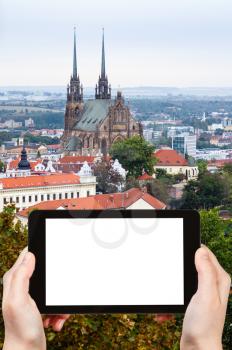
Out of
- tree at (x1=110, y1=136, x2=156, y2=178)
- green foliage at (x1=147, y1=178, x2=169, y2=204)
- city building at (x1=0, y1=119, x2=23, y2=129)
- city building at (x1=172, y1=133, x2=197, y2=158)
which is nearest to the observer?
green foliage at (x1=147, y1=178, x2=169, y2=204)

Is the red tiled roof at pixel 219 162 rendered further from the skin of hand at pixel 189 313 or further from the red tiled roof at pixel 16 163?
the skin of hand at pixel 189 313

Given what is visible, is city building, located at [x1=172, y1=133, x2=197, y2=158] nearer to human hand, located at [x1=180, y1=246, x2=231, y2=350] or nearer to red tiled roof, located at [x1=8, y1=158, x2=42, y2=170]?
red tiled roof, located at [x1=8, y1=158, x2=42, y2=170]

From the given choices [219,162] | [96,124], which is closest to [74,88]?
[219,162]

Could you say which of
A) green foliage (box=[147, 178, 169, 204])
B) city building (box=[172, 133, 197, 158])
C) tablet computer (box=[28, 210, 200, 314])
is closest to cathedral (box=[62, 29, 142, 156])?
city building (box=[172, 133, 197, 158])

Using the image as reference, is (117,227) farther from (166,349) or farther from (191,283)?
(166,349)

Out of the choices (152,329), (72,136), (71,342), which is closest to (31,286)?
(71,342)

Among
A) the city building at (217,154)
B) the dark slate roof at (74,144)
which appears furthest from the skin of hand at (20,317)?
the dark slate roof at (74,144)

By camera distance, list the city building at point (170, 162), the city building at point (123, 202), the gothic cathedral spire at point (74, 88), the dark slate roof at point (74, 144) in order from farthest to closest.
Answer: the dark slate roof at point (74, 144) → the city building at point (170, 162) → the gothic cathedral spire at point (74, 88) → the city building at point (123, 202)
